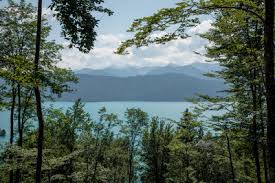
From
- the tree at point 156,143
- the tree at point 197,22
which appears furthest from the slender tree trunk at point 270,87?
the tree at point 156,143

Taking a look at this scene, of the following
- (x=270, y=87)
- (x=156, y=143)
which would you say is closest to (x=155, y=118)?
(x=156, y=143)

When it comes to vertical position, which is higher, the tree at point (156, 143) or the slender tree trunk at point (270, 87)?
the slender tree trunk at point (270, 87)

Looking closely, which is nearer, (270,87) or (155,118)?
(270,87)

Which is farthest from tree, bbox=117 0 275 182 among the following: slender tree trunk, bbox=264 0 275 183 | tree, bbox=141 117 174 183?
tree, bbox=141 117 174 183

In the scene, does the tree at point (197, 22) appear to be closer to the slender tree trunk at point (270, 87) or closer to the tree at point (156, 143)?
the slender tree trunk at point (270, 87)

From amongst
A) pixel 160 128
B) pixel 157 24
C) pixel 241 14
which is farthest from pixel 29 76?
pixel 160 128

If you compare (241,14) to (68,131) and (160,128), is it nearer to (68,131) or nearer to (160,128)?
(68,131)

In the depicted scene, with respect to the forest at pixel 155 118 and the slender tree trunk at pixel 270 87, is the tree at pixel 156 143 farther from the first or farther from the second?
the slender tree trunk at pixel 270 87

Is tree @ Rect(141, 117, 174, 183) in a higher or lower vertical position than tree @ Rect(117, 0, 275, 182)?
lower

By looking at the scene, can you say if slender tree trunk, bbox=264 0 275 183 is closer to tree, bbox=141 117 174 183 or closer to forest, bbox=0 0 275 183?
forest, bbox=0 0 275 183

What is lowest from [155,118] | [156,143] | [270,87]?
[156,143]

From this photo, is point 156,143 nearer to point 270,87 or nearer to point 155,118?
point 155,118

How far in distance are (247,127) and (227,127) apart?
906 millimetres

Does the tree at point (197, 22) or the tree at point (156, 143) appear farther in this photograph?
the tree at point (156, 143)
